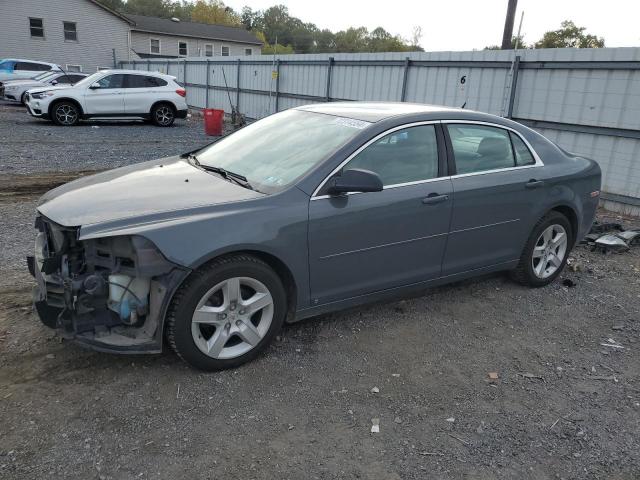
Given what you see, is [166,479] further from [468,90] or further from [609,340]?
[468,90]

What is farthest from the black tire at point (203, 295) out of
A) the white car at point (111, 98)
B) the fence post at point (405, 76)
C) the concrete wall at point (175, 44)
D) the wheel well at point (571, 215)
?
the concrete wall at point (175, 44)

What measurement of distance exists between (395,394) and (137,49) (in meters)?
45.2

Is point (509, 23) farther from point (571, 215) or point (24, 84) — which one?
point (24, 84)

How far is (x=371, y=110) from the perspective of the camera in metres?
4.18

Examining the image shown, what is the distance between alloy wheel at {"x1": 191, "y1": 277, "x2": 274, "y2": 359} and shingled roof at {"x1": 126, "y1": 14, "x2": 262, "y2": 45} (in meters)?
43.5

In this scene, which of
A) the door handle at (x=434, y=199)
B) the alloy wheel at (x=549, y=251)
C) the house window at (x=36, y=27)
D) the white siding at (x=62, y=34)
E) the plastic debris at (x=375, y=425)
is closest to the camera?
the plastic debris at (x=375, y=425)

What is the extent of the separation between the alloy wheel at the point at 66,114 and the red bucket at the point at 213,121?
13.4ft

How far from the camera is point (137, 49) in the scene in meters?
42.5

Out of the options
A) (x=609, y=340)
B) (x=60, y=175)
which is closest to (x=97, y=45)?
(x=60, y=175)

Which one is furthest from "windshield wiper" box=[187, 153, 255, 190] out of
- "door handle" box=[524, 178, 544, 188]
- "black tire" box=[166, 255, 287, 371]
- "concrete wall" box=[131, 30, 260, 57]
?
"concrete wall" box=[131, 30, 260, 57]

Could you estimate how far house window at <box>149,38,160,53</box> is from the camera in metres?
43.2

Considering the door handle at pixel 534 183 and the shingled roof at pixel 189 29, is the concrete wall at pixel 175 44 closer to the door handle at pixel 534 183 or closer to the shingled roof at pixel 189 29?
the shingled roof at pixel 189 29

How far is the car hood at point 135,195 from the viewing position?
10.2ft

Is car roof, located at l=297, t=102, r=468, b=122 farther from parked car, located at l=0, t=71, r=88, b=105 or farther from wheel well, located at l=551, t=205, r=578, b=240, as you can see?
parked car, located at l=0, t=71, r=88, b=105
